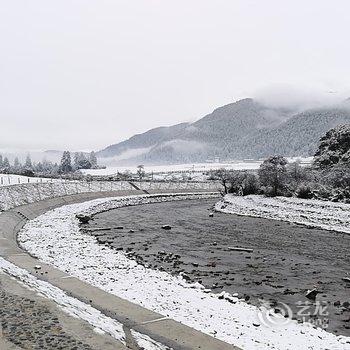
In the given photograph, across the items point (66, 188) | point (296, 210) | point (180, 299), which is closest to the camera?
point (180, 299)

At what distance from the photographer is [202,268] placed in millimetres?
22109

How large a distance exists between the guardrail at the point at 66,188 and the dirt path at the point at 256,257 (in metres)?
14.2

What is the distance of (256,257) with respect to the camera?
25281 millimetres

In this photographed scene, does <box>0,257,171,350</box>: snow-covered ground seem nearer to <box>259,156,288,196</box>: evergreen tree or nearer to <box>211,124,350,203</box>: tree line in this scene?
<box>211,124,350,203</box>: tree line

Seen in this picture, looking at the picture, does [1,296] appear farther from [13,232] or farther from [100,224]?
[100,224]

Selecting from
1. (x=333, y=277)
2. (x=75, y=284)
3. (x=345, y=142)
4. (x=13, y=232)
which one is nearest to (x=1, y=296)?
(x=75, y=284)

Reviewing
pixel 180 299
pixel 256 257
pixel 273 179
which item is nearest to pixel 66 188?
pixel 273 179

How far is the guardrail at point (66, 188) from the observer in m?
52.2

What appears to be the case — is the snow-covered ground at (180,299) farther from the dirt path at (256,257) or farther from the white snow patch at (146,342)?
the white snow patch at (146,342)

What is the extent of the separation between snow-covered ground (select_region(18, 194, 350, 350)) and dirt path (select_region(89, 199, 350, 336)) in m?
1.08

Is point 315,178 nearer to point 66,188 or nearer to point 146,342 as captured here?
point 66,188

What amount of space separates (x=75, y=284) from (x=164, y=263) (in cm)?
652

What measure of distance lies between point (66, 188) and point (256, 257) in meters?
51.7

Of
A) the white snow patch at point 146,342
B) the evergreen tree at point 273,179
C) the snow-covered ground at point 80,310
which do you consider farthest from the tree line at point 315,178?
the white snow patch at point 146,342
